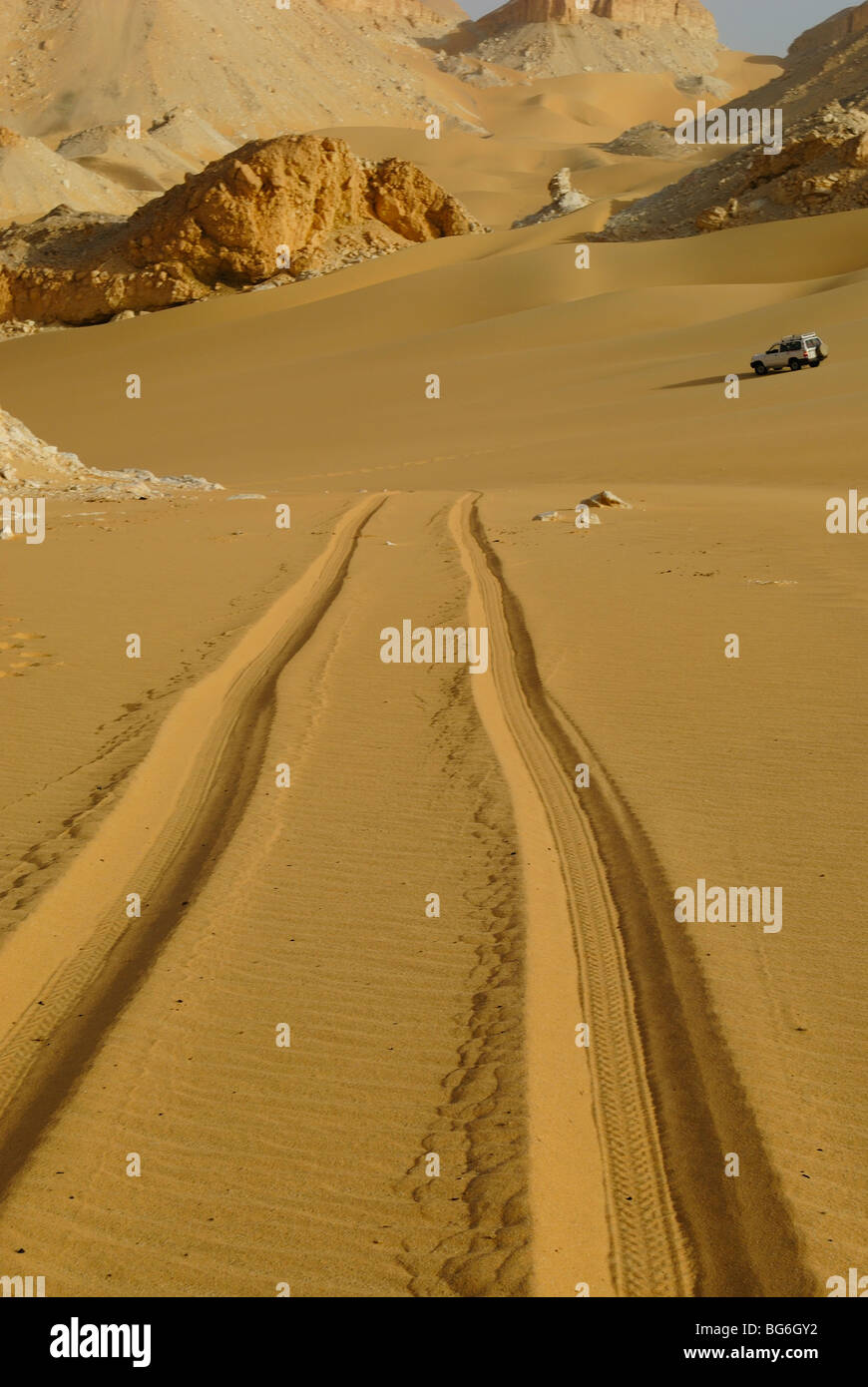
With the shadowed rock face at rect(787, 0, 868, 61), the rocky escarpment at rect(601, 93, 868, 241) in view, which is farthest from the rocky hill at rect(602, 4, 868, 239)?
the shadowed rock face at rect(787, 0, 868, 61)

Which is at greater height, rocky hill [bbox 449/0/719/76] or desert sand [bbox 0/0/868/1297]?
rocky hill [bbox 449/0/719/76]

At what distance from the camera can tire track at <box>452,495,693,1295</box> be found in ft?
9.34

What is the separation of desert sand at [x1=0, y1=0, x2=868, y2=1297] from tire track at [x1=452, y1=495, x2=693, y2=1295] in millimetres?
13

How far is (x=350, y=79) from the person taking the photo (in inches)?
4636

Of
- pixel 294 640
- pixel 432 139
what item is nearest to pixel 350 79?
pixel 432 139

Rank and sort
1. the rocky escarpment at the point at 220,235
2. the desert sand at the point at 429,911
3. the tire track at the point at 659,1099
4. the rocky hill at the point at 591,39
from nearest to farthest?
1. the tire track at the point at 659,1099
2. the desert sand at the point at 429,911
3. the rocky escarpment at the point at 220,235
4. the rocky hill at the point at 591,39

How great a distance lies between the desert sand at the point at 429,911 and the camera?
2.96 m

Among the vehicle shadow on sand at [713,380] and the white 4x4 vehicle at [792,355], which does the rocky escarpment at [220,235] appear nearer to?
the vehicle shadow on sand at [713,380]

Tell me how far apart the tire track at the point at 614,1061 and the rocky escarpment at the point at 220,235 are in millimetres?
43990

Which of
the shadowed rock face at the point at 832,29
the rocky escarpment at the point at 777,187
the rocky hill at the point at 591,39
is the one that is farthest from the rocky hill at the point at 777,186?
the rocky hill at the point at 591,39

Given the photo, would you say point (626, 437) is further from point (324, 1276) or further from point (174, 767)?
point (324, 1276)

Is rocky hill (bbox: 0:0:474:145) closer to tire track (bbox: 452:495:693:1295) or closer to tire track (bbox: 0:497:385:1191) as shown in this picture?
tire track (bbox: 0:497:385:1191)

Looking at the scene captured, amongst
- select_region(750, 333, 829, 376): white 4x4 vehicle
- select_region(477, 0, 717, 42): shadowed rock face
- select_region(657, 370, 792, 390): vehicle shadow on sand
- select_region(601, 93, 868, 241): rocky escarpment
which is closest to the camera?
select_region(750, 333, 829, 376): white 4x4 vehicle

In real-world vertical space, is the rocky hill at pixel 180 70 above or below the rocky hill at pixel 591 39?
below
